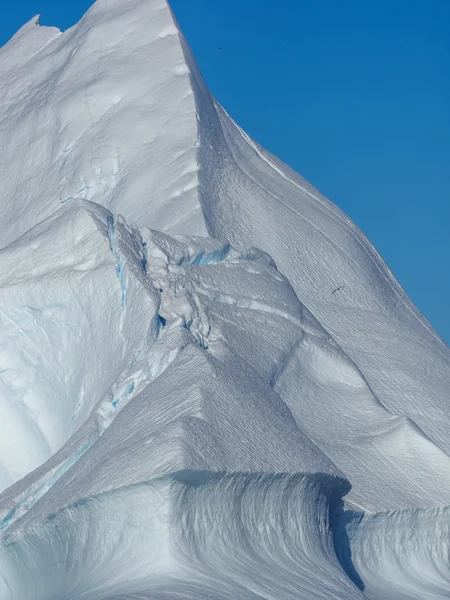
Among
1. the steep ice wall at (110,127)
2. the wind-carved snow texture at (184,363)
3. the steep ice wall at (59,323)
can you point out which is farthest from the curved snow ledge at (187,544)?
the steep ice wall at (110,127)

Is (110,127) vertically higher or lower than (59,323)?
higher

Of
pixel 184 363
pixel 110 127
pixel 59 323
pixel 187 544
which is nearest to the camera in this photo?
pixel 187 544

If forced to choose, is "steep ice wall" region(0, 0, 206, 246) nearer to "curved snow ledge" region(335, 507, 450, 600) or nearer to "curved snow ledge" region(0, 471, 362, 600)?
"curved snow ledge" region(335, 507, 450, 600)

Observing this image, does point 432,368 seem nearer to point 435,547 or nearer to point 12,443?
point 435,547

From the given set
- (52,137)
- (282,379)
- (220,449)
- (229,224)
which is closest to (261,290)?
(282,379)

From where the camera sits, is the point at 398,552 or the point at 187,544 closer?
the point at 187,544

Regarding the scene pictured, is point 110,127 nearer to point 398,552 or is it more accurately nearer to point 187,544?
point 398,552

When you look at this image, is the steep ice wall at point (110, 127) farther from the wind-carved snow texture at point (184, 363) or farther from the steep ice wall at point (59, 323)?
the steep ice wall at point (59, 323)

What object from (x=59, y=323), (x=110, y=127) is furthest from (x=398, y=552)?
(x=110, y=127)
